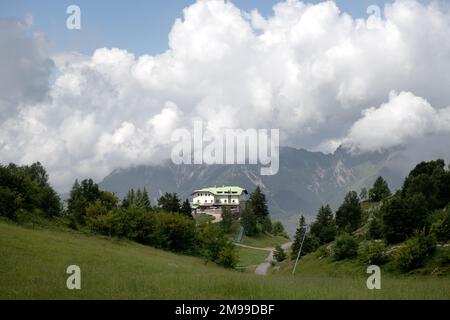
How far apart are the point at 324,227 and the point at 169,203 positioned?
188ft

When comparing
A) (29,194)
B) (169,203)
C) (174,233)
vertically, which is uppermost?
(169,203)

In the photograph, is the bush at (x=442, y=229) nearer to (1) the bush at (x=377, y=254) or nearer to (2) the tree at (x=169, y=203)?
(1) the bush at (x=377, y=254)

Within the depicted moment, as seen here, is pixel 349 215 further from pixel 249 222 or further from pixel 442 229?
pixel 249 222

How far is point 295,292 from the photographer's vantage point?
68.4 ft

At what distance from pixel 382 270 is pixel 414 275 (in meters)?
6.36

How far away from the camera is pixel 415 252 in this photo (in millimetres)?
46719

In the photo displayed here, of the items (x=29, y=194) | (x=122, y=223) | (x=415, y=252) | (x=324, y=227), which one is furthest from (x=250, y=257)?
(x=415, y=252)

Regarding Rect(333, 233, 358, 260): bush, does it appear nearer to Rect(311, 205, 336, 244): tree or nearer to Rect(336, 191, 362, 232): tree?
Rect(311, 205, 336, 244): tree

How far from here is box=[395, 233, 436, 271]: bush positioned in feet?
154

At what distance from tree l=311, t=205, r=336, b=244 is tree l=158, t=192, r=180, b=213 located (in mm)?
49375

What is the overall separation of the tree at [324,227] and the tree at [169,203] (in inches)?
1944

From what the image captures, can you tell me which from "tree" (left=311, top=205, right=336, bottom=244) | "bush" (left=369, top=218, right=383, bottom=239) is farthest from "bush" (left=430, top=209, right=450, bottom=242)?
"tree" (left=311, top=205, right=336, bottom=244)

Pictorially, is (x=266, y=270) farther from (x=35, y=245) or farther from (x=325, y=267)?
(x=35, y=245)

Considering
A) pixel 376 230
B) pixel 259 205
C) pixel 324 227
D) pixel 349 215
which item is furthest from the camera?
pixel 259 205
